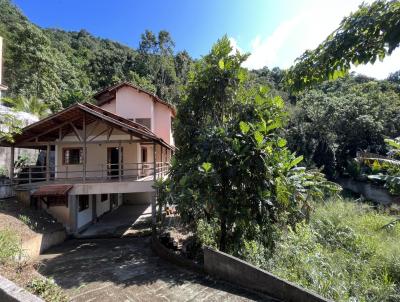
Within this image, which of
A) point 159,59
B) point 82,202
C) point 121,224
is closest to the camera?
point 82,202

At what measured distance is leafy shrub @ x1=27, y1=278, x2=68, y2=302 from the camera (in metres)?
4.40

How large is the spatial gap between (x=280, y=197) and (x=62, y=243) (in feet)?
34.2

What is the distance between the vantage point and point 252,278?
629 centimetres

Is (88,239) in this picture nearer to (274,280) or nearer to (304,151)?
(274,280)

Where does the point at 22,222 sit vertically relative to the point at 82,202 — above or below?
below

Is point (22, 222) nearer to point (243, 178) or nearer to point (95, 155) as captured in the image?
point (95, 155)

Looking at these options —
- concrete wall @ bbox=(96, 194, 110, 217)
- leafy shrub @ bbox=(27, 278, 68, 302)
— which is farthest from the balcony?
leafy shrub @ bbox=(27, 278, 68, 302)

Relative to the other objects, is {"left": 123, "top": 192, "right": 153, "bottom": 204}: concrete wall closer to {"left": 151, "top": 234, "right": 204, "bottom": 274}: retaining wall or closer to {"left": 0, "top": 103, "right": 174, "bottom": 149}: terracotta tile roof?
{"left": 0, "top": 103, "right": 174, "bottom": 149}: terracotta tile roof

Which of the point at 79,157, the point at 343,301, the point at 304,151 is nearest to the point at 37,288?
the point at 343,301

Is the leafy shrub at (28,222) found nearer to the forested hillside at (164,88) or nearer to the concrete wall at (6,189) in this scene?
the concrete wall at (6,189)

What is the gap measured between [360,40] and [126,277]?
26.9 ft

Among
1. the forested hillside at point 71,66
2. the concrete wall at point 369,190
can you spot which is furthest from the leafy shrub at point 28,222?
the concrete wall at point 369,190

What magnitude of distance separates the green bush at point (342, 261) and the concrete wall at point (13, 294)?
5.20 metres

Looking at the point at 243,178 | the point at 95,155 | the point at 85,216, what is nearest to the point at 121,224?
the point at 85,216
